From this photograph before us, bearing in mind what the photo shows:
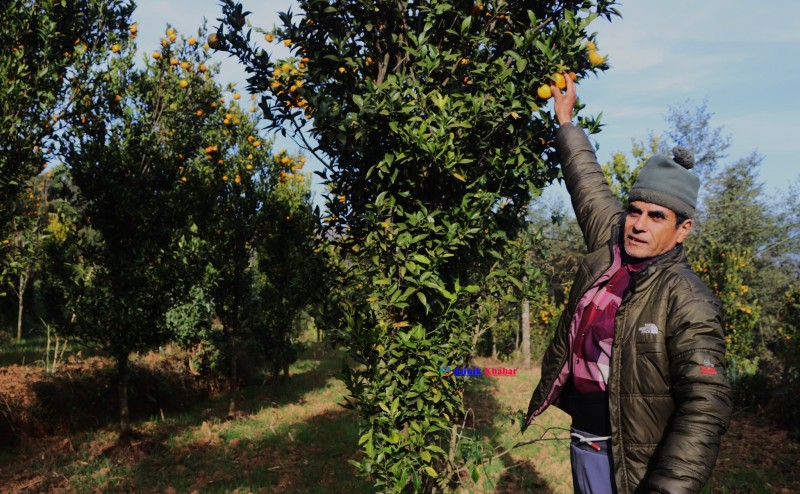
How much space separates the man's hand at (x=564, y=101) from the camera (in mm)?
3160

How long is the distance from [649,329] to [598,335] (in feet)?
0.97

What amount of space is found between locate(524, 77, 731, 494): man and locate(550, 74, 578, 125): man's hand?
66 centimetres

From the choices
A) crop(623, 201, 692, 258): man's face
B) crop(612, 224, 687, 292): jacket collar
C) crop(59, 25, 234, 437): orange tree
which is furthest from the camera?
crop(59, 25, 234, 437): orange tree

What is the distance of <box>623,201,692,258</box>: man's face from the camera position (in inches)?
90.2

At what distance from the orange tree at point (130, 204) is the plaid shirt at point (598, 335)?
7.66 metres

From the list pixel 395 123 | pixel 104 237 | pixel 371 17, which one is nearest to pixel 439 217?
pixel 395 123

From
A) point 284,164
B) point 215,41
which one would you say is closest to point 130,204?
point 284,164

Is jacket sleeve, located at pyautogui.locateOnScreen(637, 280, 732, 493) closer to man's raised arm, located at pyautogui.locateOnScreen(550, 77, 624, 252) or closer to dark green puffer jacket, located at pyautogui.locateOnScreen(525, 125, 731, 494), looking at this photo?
dark green puffer jacket, located at pyautogui.locateOnScreen(525, 125, 731, 494)

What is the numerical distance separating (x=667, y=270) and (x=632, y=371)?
47cm

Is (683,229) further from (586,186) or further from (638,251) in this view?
(586,186)

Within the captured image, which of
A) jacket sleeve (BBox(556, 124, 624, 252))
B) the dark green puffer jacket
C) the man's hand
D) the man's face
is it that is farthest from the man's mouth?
the man's hand

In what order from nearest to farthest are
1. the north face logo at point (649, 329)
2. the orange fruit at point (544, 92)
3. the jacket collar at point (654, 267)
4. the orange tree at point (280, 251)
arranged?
1. the north face logo at point (649, 329)
2. the jacket collar at point (654, 267)
3. the orange fruit at point (544, 92)
4. the orange tree at point (280, 251)

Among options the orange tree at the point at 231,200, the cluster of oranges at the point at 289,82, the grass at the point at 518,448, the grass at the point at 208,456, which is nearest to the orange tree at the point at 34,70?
the orange tree at the point at 231,200

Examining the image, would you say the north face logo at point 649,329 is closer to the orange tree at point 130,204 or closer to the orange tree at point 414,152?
the orange tree at point 414,152
